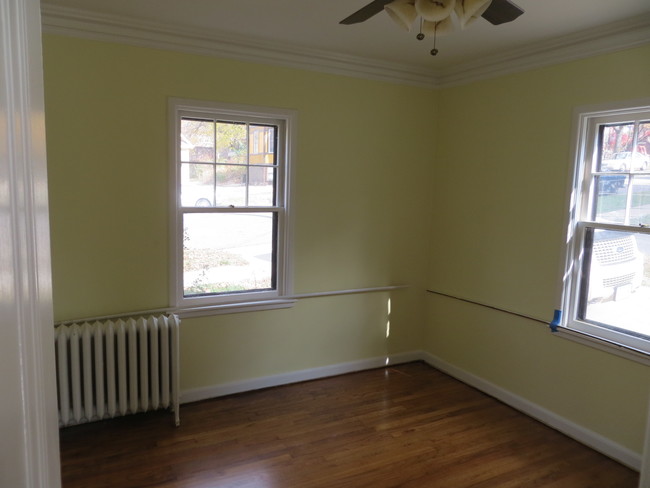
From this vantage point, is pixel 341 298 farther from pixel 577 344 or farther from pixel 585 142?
pixel 585 142

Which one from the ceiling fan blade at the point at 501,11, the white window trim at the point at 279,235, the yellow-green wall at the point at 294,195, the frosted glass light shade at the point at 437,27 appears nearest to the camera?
the ceiling fan blade at the point at 501,11

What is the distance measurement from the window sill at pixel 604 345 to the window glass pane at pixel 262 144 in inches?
96.2

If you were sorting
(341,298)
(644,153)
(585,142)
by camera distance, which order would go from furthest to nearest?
1. (341,298)
2. (585,142)
3. (644,153)

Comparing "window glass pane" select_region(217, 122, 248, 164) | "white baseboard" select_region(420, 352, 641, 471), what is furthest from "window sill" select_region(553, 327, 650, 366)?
"window glass pane" select_region(217, 122, 248, 164)

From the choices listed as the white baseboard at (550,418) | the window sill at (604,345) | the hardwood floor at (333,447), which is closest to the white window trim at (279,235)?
the hardwood floor at (333,447)

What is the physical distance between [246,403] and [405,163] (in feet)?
7.87

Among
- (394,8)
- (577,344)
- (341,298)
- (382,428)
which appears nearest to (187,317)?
(341,298)

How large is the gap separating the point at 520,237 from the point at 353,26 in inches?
76.2

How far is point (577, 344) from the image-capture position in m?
3.19

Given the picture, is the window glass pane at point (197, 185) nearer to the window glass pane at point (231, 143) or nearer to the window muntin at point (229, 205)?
the window muntin at point (229, 205)

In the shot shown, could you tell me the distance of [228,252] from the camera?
3605mm

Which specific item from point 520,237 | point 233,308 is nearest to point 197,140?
point 233,308

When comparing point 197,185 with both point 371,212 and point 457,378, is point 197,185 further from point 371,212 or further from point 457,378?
point 457,378

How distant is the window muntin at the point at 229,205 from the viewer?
3.37m
